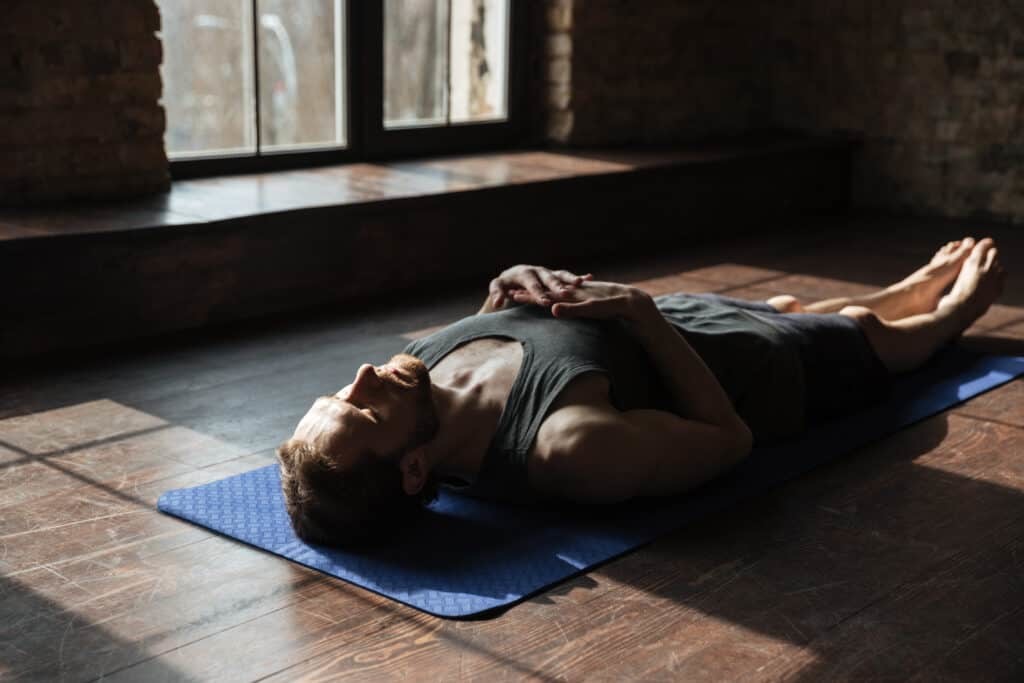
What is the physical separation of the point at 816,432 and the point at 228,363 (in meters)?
1.72

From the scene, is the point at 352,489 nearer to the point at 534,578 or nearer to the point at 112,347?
the point at 534,578

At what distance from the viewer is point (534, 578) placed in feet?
7.39

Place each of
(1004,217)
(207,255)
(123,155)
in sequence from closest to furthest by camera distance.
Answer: (207,255) < (123,155) < (1004,217)

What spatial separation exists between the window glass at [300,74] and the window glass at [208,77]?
0.08 meters

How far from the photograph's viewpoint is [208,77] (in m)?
4.86

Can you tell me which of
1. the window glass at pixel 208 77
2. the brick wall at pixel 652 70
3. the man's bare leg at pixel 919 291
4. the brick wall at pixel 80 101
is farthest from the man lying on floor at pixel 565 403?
the brick wall at pixel 652 70

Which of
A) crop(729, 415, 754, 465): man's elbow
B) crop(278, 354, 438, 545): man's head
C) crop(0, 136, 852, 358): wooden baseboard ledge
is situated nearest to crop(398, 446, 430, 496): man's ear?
crop(278, 354, 438, 545): man's head

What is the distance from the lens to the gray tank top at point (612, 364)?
246 centimetres

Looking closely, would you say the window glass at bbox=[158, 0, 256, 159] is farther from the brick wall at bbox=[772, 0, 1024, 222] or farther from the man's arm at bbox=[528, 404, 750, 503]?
the brick wall at bbox=[772, 0, 1024, 222]

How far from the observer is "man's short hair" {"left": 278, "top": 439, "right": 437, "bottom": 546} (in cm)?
221

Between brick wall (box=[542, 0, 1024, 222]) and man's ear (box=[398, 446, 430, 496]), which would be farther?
brick wall (box=[542, 0, 1024, 222])

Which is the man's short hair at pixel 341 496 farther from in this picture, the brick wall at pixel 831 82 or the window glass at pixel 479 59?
the brick wall at pixel 831 82

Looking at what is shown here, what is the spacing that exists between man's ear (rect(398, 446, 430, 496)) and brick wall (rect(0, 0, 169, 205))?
2352 mm

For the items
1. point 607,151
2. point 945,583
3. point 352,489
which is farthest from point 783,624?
point 607,151
